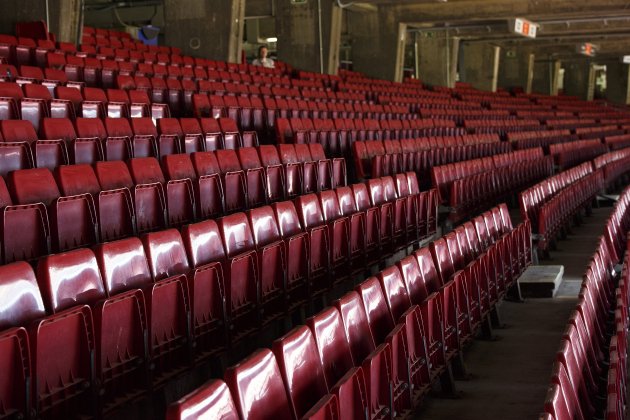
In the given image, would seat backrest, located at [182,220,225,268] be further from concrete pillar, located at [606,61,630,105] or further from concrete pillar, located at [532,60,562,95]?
concrete pillar, located at [606,61,630,105]

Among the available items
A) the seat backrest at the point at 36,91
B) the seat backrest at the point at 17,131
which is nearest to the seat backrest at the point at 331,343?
the seat backrest at the point at 17,131

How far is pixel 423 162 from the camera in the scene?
6539 millimetres

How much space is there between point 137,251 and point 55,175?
0.90 meters

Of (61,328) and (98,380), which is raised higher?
(61,328)

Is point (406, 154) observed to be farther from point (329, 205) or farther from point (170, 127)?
point (329, 205)

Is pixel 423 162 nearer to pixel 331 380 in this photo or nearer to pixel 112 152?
pixel 112 152

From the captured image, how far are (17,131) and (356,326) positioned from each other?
2220mm

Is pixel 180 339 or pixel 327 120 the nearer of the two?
pixel 180 339

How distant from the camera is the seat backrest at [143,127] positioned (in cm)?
450

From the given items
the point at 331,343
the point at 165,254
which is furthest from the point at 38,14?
the point at 331,343

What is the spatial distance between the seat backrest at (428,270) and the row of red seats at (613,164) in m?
5.47

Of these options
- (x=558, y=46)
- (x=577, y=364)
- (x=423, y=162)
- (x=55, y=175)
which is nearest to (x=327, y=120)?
(x=423, y=162)

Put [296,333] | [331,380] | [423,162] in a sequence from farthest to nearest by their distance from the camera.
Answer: [423,162] < [331,380] < [296,333]

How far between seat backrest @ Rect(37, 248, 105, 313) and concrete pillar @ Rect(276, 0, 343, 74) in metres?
10.3
